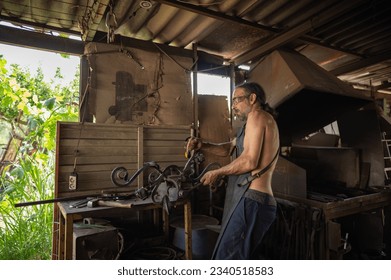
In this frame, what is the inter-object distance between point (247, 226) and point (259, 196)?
0.22m

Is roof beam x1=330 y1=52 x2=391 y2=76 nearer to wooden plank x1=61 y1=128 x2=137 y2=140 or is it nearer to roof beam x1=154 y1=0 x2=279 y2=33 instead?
roof beam x1=154 y1=0 x2=279 y2=33

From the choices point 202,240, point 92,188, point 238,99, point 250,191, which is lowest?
point 202,240

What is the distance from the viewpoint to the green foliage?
260 cm

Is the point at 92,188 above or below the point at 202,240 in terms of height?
above

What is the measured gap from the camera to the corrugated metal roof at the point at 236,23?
2414 millimetres

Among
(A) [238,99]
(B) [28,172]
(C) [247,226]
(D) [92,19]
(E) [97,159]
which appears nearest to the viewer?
(C) [247,226]

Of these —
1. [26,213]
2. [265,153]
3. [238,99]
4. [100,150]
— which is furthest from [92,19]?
[26,213]

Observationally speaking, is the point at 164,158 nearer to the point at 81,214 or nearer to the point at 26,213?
the point at 81,214

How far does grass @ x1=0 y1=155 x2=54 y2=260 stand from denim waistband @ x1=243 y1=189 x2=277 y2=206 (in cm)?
209

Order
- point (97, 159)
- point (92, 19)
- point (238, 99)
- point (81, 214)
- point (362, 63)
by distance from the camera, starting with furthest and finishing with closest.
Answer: point (362, 63) → point (97, 159) → point (92, 19) → point (238, 99) → point (81, 214)

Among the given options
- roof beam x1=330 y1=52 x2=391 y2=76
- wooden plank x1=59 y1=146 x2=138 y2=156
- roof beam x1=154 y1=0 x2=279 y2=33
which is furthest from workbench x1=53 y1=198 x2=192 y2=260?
roof beam x1=330 y1=52 x2=391 y2=76

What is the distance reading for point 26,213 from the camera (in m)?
2.84
